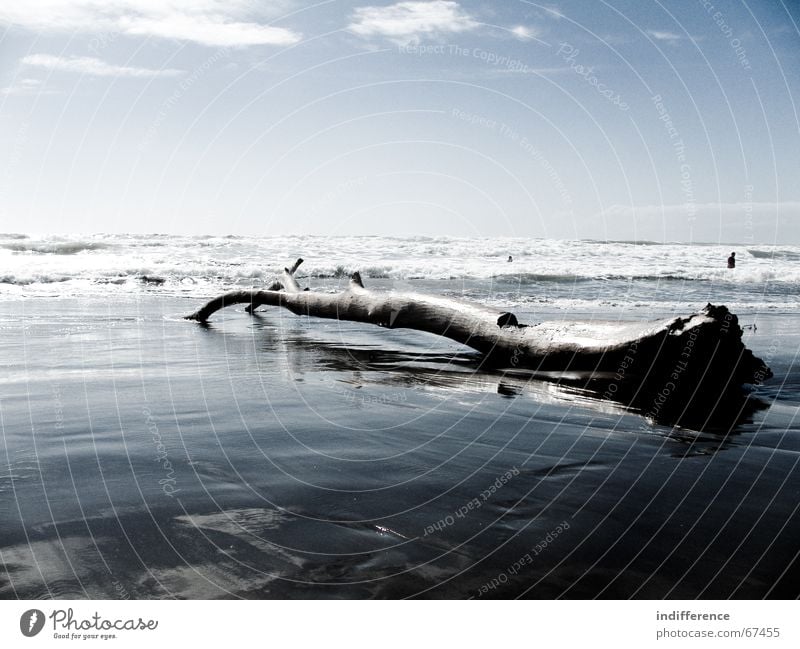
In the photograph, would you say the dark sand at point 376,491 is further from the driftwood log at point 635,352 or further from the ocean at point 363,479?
the driftwood log at point 635,352

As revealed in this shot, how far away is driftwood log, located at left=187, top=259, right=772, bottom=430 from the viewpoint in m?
5.46

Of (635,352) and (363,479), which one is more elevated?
(635,352)

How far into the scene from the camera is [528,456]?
4066mm

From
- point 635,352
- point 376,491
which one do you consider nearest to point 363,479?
point 376,491

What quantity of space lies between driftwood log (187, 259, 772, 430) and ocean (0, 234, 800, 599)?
0.89ft

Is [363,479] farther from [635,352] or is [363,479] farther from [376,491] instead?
[635,352]

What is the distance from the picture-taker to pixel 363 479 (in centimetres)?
358

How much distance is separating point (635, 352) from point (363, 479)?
303cm

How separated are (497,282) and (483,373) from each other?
15.1 metres

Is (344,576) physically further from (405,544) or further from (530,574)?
(530,574)

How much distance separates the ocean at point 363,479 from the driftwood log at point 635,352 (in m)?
0.27

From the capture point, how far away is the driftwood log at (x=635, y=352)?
17.9 ft

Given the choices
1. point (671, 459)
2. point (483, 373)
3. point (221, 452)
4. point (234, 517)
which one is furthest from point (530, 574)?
point (483, 373)

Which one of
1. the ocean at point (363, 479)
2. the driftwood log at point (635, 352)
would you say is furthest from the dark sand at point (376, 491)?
the driftwood log at point (635, 352)
